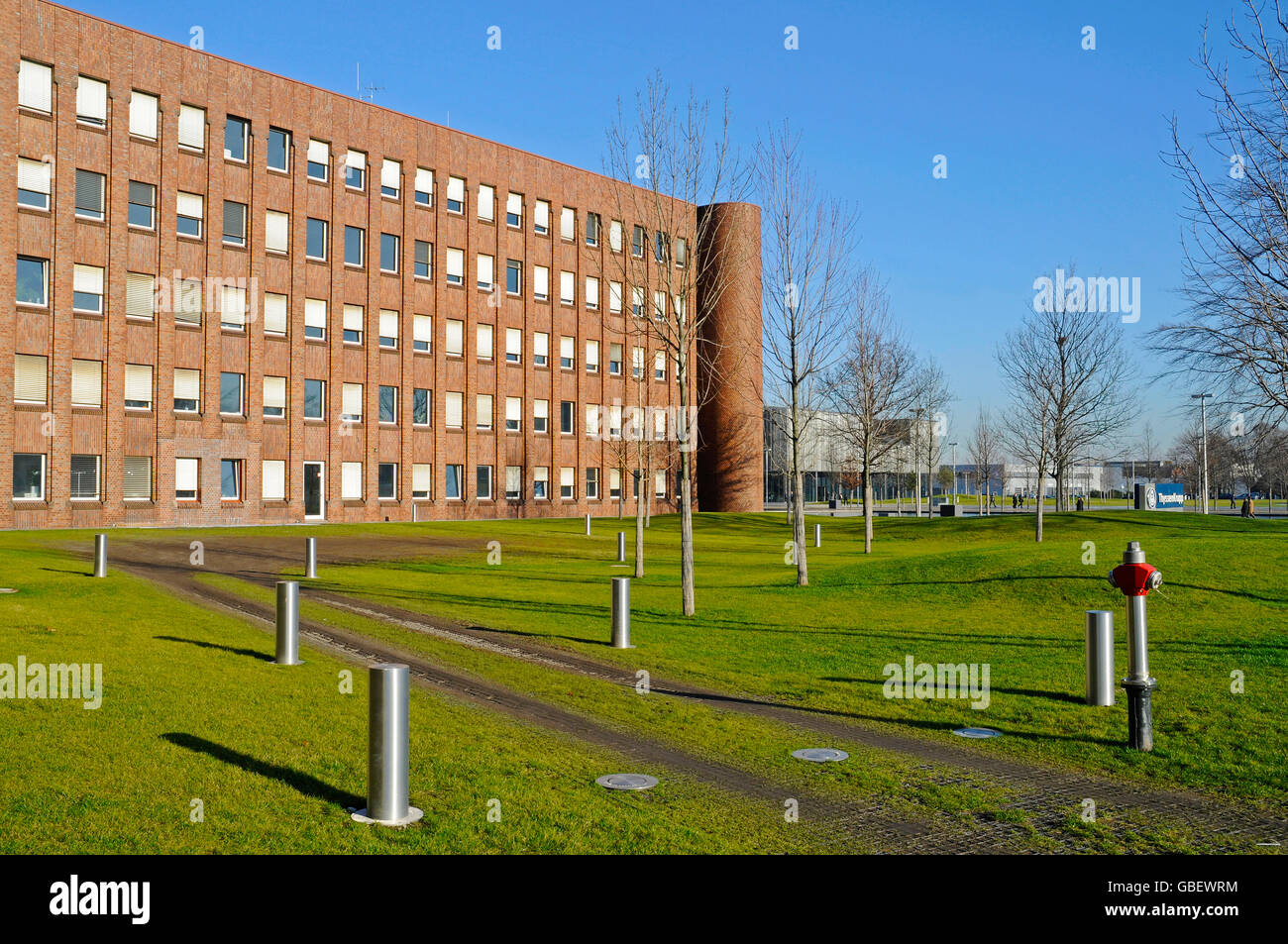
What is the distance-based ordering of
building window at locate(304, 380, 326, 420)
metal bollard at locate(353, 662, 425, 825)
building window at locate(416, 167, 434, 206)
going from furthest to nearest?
building window at locate(416, 167, 434, 206)
building window at locate(304, 380, 326, 420)
metal bollard at locate(353, 662, 425, 825)

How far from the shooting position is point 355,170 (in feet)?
158

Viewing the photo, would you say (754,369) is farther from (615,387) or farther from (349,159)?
(349,159)

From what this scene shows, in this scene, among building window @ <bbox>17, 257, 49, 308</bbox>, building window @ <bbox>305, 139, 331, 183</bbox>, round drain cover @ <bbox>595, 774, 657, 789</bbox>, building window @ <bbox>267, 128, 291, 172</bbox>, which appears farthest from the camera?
building window @ <bbox>305, 139, 331, 183</bbox>

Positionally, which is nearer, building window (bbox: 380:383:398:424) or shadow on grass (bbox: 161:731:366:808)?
shadow on grass (bbox: 161:731:366:808)

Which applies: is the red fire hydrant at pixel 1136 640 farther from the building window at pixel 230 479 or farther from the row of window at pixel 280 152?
the building window at pixel 230 479

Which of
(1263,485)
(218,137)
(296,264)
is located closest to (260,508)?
(296,264)

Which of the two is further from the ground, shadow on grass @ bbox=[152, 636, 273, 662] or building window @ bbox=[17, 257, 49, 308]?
building window @ bbox=[17, 257, 49, 308]

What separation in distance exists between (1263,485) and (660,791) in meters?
106

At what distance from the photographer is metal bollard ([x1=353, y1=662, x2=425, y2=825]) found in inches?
237

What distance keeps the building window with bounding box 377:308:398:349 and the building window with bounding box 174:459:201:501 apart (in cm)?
1082

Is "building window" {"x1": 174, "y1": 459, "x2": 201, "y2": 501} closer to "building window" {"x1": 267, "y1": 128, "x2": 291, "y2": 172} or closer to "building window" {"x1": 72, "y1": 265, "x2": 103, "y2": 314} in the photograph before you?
"building window" {"x1": 72, "y1": 265, "x2": 103, "y2": 314}

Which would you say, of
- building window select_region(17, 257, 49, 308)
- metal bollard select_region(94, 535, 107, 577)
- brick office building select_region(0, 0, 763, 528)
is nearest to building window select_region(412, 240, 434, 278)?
brick office building select_region(0, 0, 763, 528)

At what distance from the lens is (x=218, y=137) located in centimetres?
4291

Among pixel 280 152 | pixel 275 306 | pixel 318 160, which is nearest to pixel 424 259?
pixel 318 160
